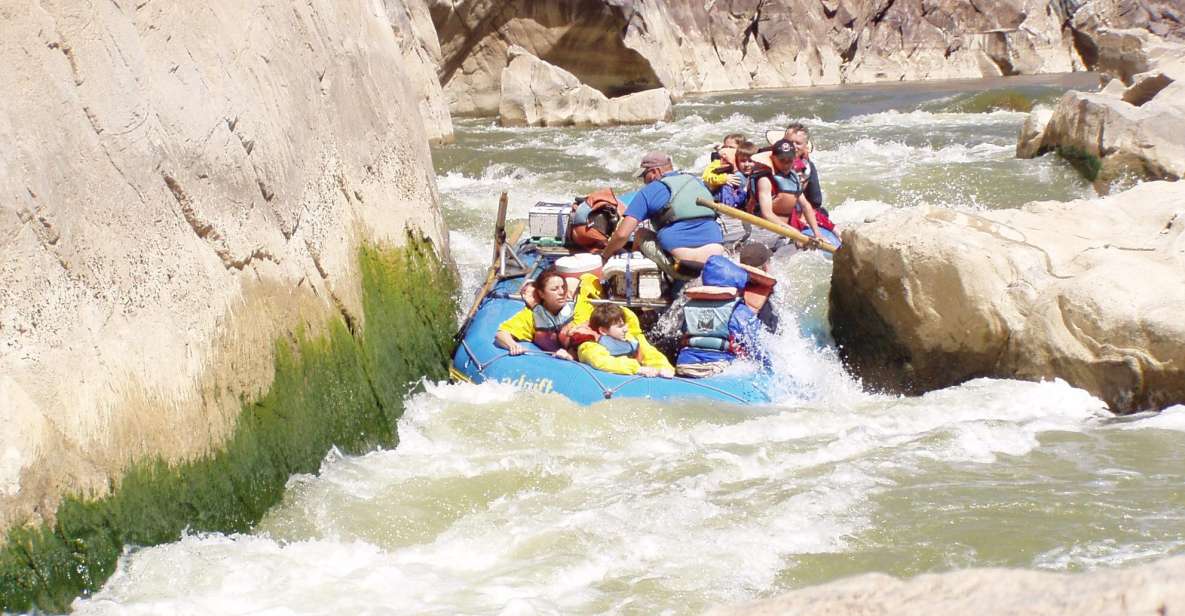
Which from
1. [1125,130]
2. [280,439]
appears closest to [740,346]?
[280,439]

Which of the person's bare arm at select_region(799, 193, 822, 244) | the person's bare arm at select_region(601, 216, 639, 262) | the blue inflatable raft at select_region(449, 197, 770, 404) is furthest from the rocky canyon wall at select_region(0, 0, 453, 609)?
the person's bare arm at select_region(799, 193, 822, 244)

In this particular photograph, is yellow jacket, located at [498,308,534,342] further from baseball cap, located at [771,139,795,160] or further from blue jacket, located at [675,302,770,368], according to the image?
baseball cap, located at [771,139,795,160]

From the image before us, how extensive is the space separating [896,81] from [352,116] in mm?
36053

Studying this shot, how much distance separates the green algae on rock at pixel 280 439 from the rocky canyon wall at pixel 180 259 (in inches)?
0.5

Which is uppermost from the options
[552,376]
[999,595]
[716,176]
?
[999,595]

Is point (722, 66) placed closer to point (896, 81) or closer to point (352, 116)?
point (896, 81)

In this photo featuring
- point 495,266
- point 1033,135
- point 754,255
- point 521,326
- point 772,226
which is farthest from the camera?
point 1033,135

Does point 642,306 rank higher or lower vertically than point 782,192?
lower

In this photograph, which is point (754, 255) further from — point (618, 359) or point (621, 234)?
point (618, 359)

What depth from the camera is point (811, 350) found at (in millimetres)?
7469

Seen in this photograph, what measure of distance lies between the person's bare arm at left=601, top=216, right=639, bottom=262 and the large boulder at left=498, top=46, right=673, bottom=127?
1393 cm

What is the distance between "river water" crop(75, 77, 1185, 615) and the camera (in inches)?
161

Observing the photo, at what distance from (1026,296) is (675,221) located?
215cm

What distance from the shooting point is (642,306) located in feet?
25.2
